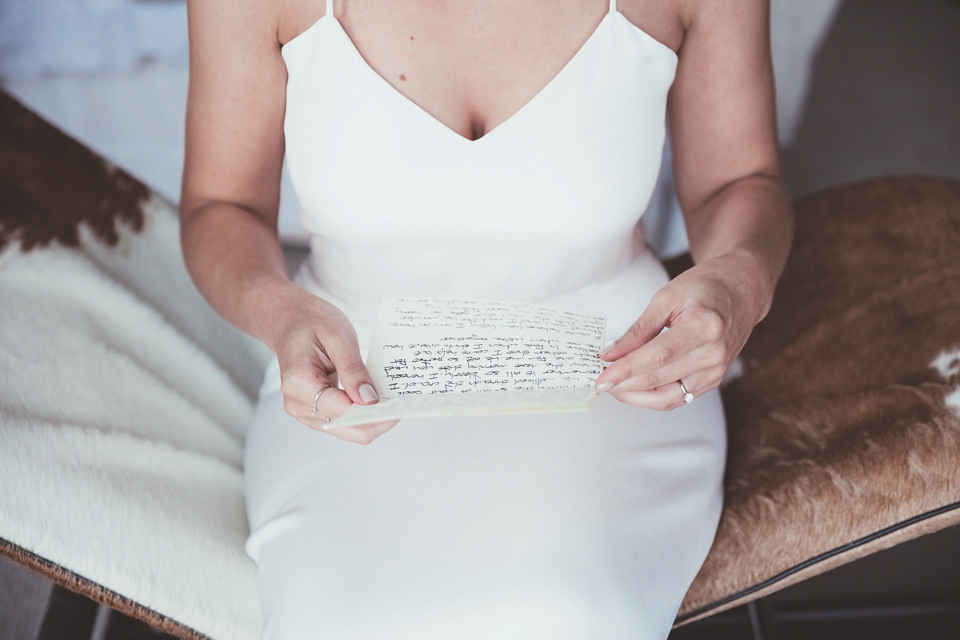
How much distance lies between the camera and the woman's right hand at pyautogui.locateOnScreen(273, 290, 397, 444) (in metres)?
0.62

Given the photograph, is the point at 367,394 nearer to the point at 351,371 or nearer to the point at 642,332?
the point at 351,371

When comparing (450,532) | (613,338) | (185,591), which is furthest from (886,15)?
(185,591)

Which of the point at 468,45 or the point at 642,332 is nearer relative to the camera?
the point at 642,332

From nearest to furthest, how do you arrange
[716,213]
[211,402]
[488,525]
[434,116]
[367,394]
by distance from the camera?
[367,394], [488,525], [434,116], [716,213], [211,402]

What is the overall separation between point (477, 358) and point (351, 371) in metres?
0.11

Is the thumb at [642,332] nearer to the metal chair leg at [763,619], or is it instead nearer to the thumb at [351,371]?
the thumb at [351,371]

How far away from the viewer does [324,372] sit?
2.17 ft

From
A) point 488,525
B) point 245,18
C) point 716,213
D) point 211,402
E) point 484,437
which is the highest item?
point 245,18

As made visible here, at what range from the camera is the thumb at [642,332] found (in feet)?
2.15

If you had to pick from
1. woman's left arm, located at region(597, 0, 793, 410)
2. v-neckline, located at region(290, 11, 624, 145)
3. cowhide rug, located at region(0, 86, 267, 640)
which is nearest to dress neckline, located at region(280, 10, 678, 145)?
v-neckline, located at region(290, 11, 624, 145)

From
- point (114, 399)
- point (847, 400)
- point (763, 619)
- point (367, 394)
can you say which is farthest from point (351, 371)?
point (763, 619)

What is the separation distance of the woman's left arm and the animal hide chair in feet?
0.78

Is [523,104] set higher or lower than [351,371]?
higher

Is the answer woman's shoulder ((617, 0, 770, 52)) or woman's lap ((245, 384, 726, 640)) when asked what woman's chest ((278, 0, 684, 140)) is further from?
woman's lap ((245, 384, 726, 640))
